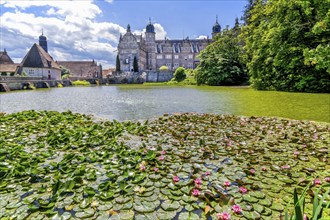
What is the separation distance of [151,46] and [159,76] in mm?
22155

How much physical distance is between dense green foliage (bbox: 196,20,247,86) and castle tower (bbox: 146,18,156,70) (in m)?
43.5

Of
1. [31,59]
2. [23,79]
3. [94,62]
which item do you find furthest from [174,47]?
[23,79]

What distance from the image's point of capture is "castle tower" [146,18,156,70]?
278 ft

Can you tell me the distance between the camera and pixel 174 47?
87938 millimetres

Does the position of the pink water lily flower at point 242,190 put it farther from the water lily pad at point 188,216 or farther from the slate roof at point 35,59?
the slate roof at point 35,59

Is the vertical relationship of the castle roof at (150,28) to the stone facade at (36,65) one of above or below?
above

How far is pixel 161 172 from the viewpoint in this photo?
4.12 metres

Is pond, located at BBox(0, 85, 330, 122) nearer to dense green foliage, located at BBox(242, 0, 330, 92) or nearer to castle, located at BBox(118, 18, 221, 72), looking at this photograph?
dense green foliage, located at BBox(242, 0, 330, 92)

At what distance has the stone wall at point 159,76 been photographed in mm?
68169

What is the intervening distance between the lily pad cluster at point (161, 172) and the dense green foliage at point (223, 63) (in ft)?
113

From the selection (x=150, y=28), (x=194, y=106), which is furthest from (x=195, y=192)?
(x=150, y=28)

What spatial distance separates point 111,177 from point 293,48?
20.5 meters

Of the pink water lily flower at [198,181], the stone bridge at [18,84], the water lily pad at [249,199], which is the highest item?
the stone bridge at [18,84]

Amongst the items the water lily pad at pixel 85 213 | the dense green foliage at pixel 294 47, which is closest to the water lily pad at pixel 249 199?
the water lily pad at pixel 85 213
